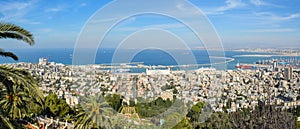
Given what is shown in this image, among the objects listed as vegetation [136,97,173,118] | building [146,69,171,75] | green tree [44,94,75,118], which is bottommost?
green tree [44,94,75,118]

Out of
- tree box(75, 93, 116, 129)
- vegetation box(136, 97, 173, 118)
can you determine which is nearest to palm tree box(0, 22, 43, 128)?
tree box(75, 93, 116, 129)

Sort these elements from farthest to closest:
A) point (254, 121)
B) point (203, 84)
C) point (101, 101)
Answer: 1. point (203, 84)
2. point (101, 101)
3. point (254, 121)

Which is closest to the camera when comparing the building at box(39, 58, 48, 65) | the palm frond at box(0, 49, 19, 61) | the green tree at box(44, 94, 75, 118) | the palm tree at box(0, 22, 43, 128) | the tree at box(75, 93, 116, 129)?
the palm tree at box(0, 22, 43, 128)

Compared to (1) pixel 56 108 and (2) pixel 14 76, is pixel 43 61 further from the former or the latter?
(2) pixel 14 76

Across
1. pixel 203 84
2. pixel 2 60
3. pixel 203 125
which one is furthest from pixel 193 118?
pixel 2 60

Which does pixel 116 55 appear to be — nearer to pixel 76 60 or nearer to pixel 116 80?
pixel 76 60

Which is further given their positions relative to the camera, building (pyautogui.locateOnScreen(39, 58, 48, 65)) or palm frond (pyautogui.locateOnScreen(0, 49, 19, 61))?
building (pyautogui.locateOnScreen(39, 58, 48, 65))

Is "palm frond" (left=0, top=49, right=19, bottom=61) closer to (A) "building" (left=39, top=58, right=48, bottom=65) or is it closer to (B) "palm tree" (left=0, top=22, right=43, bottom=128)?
(B) "palm tree" (left=0, top=22, right=43, bottom=128)

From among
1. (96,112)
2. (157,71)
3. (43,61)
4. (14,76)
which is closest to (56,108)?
(157,71)
